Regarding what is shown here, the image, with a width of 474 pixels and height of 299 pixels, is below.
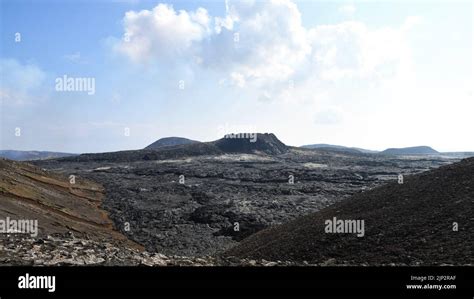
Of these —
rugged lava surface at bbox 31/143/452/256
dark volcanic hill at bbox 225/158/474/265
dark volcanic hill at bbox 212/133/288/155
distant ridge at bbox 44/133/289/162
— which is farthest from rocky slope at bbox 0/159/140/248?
dark volcanic hill at bbox 212/133/288/155

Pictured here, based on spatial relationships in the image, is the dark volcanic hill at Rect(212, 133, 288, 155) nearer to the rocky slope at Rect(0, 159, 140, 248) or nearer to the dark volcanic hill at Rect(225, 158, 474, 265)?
the rocky slope at Rect(0, 159, 140, 248)

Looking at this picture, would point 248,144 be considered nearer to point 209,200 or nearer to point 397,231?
point 209,200

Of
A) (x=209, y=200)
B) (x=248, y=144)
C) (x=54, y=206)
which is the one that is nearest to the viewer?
(x=54, y=206)

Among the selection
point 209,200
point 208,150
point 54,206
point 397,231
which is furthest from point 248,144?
point 397,231

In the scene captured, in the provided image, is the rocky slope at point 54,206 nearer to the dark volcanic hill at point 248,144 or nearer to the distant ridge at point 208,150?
the distant ridge at point 208,150

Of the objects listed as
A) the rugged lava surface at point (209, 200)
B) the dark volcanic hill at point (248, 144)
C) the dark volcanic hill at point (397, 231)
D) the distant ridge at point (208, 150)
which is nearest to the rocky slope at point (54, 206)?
the rugged lava surface at point (209, 200)
